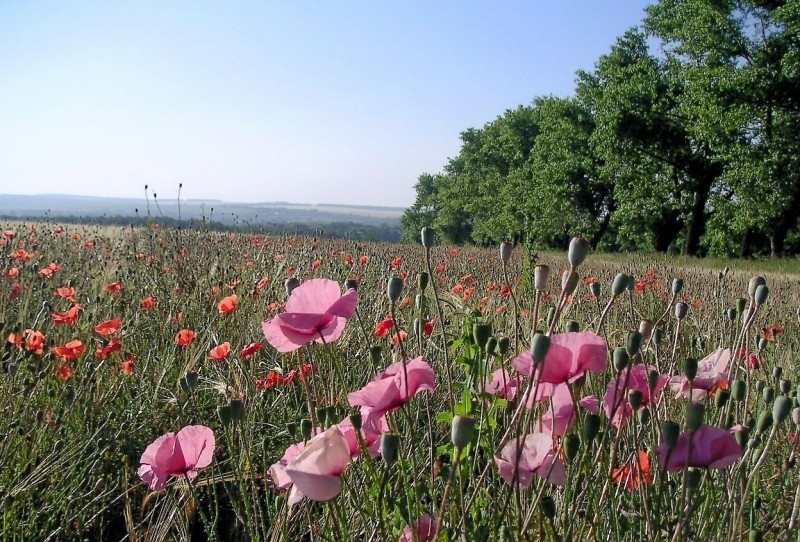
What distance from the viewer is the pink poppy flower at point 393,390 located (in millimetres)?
1024

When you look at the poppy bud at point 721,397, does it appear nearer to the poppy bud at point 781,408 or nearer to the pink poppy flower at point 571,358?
the poppy bud at point 781,408

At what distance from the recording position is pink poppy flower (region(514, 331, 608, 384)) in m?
0.96

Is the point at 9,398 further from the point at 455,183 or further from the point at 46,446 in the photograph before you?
the point at 455,183

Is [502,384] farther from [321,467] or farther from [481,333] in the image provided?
[321,467]

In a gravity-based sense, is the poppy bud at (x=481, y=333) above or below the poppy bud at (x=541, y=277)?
below

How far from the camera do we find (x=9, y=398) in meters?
2.29

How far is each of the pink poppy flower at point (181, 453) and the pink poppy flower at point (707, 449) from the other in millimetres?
757

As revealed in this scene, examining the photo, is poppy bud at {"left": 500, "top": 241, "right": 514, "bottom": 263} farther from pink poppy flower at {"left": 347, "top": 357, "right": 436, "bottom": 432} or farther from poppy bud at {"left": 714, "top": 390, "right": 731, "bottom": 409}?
poppy bud at {"left": 714, "top": 390, "right": 731, "bottom": 409}

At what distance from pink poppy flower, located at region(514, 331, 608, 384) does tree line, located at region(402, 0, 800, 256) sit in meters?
10.9

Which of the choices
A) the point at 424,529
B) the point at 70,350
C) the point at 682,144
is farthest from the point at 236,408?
the point at 682,144

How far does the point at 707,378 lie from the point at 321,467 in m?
0.82

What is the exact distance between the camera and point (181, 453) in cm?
123

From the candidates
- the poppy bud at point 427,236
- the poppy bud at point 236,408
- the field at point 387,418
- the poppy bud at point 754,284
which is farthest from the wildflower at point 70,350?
the poppy bud at point 754,284

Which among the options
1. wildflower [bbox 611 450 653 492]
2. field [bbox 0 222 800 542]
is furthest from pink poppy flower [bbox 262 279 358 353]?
wildflower [bbox 611 450 653 492]
